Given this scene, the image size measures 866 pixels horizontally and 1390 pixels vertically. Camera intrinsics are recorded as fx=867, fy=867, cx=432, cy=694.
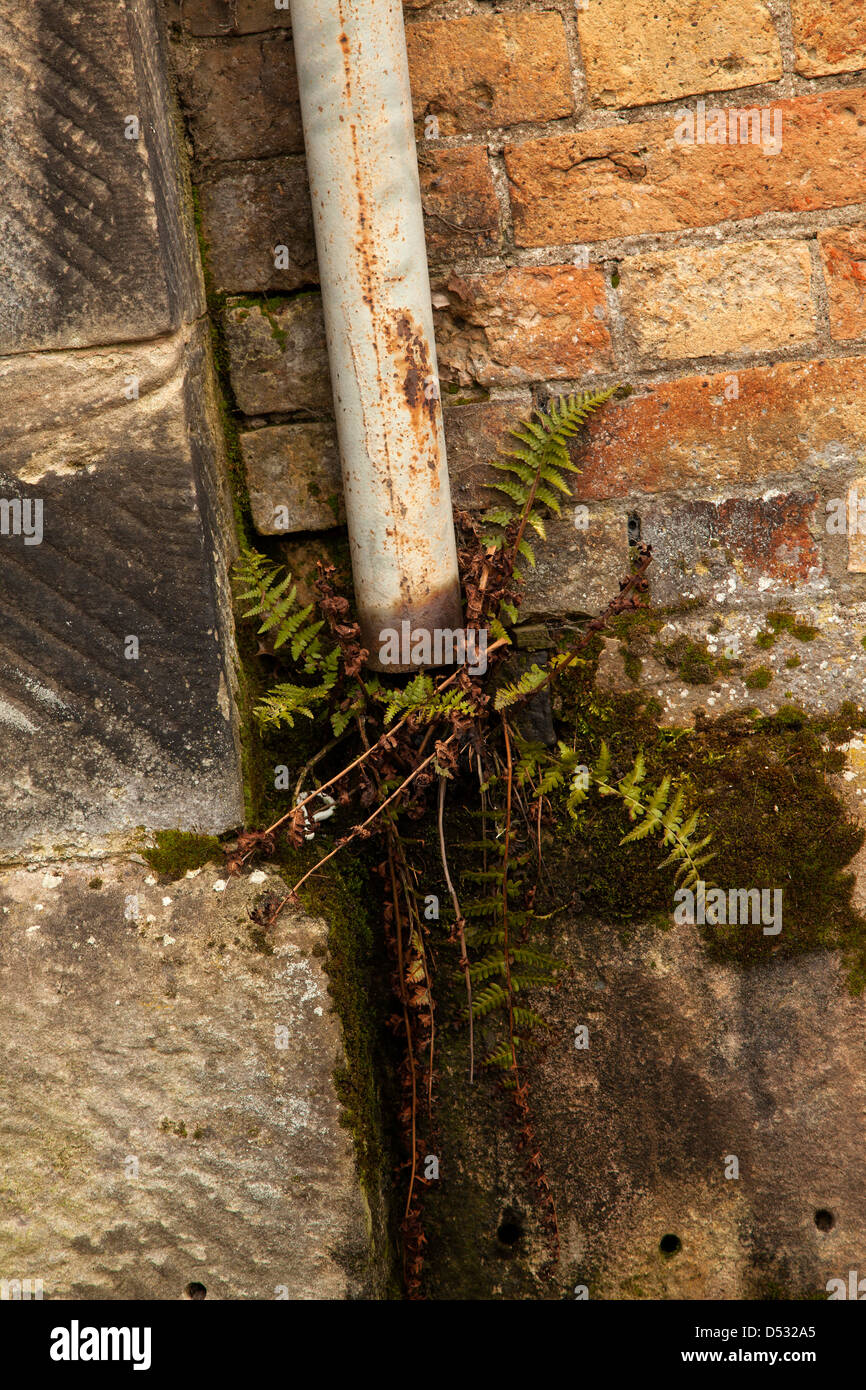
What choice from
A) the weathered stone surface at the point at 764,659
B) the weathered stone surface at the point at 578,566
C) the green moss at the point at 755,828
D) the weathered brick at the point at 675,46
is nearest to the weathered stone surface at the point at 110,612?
the weathered stone surface at the point at 578,566

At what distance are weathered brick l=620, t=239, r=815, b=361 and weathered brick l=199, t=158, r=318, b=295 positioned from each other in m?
0.63

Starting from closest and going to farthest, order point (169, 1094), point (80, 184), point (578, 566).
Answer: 1. point (80, 184)
2. point (169, 1094)
3. point (578, 566)

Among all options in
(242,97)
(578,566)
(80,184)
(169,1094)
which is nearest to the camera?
(80,184)

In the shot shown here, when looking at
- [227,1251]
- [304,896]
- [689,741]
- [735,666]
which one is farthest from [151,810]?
[735,666]

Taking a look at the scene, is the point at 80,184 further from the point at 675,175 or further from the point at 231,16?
the point at 675,175

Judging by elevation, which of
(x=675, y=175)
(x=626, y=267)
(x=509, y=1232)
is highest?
(x=675, y=175)

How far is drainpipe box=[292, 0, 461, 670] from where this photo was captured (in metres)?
1.42

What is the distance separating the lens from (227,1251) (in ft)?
5.10

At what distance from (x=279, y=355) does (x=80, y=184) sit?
44 cm

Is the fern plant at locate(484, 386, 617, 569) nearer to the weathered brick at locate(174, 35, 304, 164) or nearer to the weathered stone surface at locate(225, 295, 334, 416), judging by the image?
the weathered stone surface at locate(225, 295, 334, 416)

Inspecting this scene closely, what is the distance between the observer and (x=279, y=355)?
1726 mm

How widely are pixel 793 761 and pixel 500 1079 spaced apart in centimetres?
86

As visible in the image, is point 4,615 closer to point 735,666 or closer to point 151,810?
point 151,810

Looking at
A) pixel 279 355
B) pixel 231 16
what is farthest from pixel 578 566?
pixel 231 16
